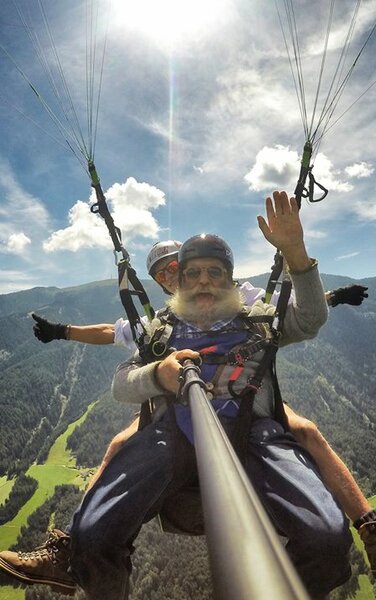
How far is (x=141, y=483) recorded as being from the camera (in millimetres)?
3027

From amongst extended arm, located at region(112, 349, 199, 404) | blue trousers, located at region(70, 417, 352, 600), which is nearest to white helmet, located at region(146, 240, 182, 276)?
extended arm, located at region(112, 349, 199, 404)

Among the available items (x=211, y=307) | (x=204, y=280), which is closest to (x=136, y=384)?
(x=211, y=307)

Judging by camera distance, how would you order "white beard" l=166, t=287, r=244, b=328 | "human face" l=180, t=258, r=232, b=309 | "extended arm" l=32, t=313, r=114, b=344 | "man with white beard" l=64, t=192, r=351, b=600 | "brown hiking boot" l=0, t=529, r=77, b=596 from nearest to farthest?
"man with white beard" l=64, t=192, r=351, b=600, "brown hiking boot" l=0, t=529, r=77, b=596, "white beard" l=166, t=287, r=244, b=328, "human face" l=180, t=258, r=232, b=309, "extended arm" l=32, t=313, r=114, b=344

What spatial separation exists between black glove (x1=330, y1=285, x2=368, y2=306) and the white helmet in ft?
10.5

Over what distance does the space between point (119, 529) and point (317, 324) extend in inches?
96.8

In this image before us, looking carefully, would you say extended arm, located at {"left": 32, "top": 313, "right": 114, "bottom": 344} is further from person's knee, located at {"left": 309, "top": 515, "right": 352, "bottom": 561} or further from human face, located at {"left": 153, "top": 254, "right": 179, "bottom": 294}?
person's knee, located at {"left": 309, "top": 515, "right": 352, "bottom": 561}

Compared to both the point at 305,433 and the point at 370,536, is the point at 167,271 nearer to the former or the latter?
the point at 305,433

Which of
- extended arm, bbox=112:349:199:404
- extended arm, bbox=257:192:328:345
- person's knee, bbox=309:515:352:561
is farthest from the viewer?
extended arm, bbox=257:192:328:345

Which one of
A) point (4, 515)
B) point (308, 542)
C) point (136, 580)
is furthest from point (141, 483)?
point (4, 515)

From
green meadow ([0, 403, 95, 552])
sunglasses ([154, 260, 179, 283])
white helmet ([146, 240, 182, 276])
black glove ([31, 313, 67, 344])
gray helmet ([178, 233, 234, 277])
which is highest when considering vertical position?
white helmet ([146, 240, 182, 276])

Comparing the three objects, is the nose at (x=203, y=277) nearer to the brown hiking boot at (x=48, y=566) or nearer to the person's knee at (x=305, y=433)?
the person's knee at (x=305, y=433)

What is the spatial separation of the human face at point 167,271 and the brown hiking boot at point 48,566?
4.58 meters

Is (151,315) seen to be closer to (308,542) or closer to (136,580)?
(308,542)

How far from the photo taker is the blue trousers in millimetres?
2584
